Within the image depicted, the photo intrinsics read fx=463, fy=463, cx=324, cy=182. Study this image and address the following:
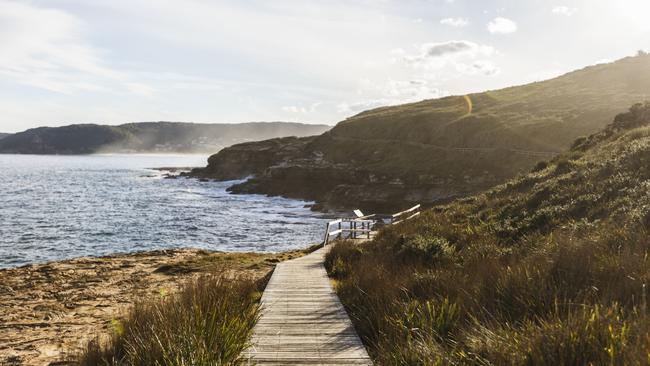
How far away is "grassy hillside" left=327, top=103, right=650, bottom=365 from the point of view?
427 cm

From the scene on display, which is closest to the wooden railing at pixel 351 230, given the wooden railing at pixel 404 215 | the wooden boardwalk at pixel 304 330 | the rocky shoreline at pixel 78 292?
the wooden railing at pixel 404 215

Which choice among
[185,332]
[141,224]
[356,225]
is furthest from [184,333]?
[141,224]

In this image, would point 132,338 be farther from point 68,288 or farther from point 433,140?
point 433,140

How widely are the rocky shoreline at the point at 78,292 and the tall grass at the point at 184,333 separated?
50 centimetres

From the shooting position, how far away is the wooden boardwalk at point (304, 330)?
5.90 m

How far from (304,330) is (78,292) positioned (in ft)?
35.7

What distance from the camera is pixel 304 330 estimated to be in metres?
7.11

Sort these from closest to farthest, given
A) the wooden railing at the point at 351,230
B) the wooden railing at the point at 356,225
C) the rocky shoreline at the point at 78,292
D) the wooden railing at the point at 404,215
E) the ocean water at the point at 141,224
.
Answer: the rocky shoreline at the point at 78,292
the wooden railing at the point at 351,230
the wooden railing at the point at 356,225
the wooden railing at the point at 404,215
the ocean water at the point at 141,224

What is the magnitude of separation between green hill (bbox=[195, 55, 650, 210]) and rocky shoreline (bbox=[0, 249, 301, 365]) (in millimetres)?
32312

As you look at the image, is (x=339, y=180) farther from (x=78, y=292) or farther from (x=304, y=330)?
(x=304, y=330)

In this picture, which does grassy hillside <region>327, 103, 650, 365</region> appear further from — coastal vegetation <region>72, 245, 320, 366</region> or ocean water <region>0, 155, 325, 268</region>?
ocean water <region>0, 155, 325, 268</region>

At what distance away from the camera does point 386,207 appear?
49.0m

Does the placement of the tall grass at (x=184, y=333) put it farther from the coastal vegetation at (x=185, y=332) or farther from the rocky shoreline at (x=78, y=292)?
the rocky shoreline at (x=78, y=292)

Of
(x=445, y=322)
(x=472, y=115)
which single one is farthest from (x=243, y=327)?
(x=472, y=115)
